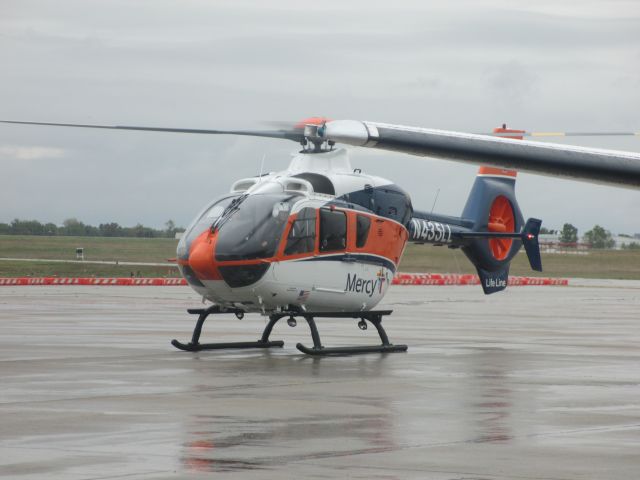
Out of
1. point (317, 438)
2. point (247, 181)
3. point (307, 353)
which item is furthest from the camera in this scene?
point (247, 181)

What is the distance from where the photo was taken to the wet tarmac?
1045 centimetres

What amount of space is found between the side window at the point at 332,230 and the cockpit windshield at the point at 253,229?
0.84 metres

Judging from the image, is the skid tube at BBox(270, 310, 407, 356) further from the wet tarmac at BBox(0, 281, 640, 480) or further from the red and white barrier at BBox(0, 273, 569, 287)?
the red and white barrier at BBox(0, 273, 569, 287)

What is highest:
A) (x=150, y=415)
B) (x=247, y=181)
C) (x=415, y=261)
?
(x=247, y=181)

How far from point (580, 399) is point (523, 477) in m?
5.89

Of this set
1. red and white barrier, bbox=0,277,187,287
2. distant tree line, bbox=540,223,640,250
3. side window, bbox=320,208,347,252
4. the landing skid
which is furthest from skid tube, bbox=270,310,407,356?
distant tree line, bbox=540,223,640,250

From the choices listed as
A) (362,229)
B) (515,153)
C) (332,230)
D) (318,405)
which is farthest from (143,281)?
(515,153)

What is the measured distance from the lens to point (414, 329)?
3009cm

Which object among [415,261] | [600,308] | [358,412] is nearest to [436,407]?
[358,412]

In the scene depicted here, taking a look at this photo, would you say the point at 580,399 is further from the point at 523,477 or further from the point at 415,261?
the point at 415,261

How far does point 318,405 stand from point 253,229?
22.9ft

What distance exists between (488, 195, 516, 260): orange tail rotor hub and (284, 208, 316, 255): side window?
26.0 ft

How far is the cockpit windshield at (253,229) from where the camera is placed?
834 inches

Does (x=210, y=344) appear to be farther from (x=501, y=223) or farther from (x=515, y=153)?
(x=515, y=153)
